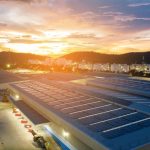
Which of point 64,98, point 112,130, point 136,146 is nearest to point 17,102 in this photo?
point 64,98

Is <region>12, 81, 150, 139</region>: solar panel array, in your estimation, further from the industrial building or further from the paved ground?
the paved ground

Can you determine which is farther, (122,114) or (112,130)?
(122,114)

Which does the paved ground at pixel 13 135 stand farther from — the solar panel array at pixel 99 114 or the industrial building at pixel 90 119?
the solar panel array at pixel 99 114

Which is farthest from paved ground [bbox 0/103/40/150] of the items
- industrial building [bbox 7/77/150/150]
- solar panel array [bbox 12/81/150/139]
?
solar panel array [bbox 12/81/150/139]

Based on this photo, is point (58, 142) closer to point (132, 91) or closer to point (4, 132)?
point (4, 132)

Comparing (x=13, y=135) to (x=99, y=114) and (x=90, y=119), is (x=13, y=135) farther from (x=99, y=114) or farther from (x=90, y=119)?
(x=90, y=119)

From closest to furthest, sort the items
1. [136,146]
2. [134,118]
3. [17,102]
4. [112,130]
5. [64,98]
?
[136,146] → [112,130] → [134,118] → [64,98] → [17,102]

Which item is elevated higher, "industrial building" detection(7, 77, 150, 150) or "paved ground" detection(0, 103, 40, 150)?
"industrial building" detection(7, 77, 150, 150)
